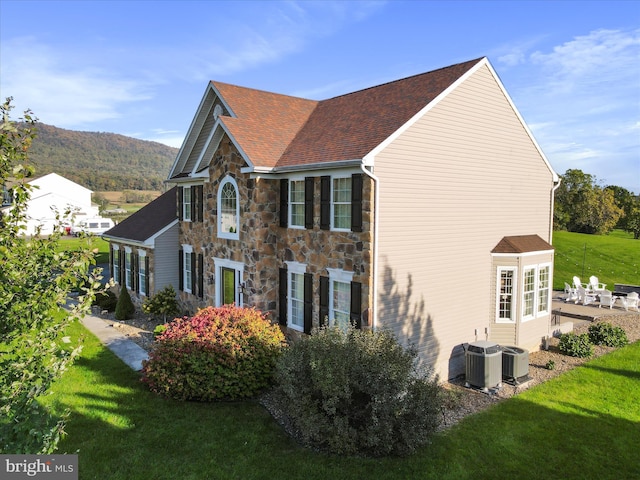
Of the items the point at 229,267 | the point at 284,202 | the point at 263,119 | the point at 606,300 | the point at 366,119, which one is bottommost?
the point at 606,300

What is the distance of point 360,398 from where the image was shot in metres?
9.37

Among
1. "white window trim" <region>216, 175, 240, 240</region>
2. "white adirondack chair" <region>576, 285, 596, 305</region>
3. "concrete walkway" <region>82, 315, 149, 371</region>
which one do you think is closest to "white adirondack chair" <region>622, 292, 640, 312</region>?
"white adirondack chair" <region>576, 285, 596, 305</region>

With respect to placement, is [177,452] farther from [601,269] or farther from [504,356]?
[601,269]

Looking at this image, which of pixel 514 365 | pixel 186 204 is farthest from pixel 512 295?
pixel 186 204

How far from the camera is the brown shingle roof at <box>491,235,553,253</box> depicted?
14.5 metres

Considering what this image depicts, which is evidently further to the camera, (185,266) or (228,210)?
(185,266)

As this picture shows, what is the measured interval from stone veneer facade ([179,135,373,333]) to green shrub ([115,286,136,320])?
437cm

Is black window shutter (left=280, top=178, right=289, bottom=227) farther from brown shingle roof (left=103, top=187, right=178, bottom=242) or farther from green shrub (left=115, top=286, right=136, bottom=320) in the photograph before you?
green shrub (left=115, top=286, right=136, bottom=320)

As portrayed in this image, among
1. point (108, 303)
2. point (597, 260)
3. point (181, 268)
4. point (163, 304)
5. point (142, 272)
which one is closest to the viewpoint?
point (163, 304)

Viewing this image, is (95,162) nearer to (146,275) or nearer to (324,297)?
(146,275)

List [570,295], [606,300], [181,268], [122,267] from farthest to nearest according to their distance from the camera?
[570,295] < [122,267] < [606,300] < [181,268]

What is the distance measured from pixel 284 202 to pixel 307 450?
782 centimetres

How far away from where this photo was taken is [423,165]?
12.6 metres

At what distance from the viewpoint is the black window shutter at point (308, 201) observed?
526 inches
